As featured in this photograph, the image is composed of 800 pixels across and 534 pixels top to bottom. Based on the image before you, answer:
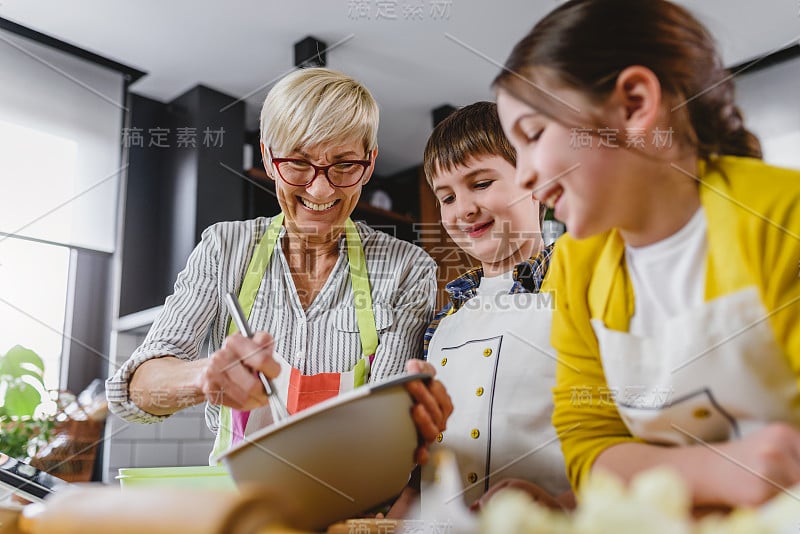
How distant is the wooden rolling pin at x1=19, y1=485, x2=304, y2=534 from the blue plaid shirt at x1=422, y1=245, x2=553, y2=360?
2.04 ft

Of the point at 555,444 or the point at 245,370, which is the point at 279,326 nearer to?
the point at 245,370

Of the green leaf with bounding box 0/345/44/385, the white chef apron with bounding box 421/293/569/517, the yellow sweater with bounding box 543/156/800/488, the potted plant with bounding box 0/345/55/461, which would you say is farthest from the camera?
the green leaf with bounding box 0/345/44/385

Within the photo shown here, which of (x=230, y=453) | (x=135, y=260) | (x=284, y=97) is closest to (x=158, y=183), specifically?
(x=135, y=260)

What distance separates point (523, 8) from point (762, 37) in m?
0.69

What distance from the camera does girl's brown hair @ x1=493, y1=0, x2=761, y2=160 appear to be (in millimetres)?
531

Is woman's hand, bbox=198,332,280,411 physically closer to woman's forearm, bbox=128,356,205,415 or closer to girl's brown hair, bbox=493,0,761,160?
woman's forearm, bbox=128,356,205,415

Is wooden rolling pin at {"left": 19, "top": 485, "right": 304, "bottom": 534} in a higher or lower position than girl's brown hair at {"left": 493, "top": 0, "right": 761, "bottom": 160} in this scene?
lower

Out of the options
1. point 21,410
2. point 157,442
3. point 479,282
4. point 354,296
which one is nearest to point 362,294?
point 354,296

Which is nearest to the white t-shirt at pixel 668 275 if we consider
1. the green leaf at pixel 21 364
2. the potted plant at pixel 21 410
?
the potted plant at pixel 21 410

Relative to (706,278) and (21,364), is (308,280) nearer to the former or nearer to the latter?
(706,278)

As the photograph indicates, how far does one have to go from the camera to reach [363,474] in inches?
20.5

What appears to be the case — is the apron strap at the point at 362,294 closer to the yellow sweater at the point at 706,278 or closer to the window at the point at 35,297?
the yellow sweater at the point at 706,278

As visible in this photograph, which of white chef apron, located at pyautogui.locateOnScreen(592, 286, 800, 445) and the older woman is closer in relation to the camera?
white chef apron, located at pyautogui.locateOnScreen(592, 286, 800, 445)

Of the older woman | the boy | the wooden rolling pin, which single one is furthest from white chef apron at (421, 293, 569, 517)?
the wooden rolling pin
